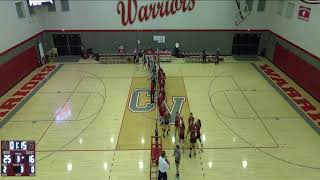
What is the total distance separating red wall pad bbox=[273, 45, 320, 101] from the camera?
19688mm

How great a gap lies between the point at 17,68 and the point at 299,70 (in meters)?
22.9

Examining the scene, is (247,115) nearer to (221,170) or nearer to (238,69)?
(221,170)

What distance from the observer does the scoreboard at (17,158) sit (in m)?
8.88

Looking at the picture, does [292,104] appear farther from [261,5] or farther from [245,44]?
[261,5]

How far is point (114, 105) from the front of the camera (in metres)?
19.0

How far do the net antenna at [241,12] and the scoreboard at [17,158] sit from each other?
23156 mm

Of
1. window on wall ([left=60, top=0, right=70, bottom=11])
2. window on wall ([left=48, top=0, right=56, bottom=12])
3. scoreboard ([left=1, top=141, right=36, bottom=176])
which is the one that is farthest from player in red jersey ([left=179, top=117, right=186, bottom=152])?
window on wall ([left=48, top=0, right=56, bottom=12])

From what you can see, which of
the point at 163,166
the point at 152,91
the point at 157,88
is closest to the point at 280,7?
the point at 157,88

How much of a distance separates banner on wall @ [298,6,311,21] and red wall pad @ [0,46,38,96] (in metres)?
23.0

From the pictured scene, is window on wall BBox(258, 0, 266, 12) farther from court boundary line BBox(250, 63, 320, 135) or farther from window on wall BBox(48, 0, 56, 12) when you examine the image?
window on wall BBox(48, 0, 56, 12)

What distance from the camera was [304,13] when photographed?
824 inches

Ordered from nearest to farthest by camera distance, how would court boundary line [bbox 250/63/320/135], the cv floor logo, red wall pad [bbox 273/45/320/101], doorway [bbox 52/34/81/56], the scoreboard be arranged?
1. the scoreboard
2. court boundary line [bbox 250/63/320/135]
3. the cv floor logo
4. red wall pad [bbox 273/45/320/101]
5. doorway [bbox 52/34/81/56]

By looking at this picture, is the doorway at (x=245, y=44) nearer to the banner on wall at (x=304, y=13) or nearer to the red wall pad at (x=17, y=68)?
the banner on wall at (x=304, y=13)

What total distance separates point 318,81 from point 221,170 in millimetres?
11176
